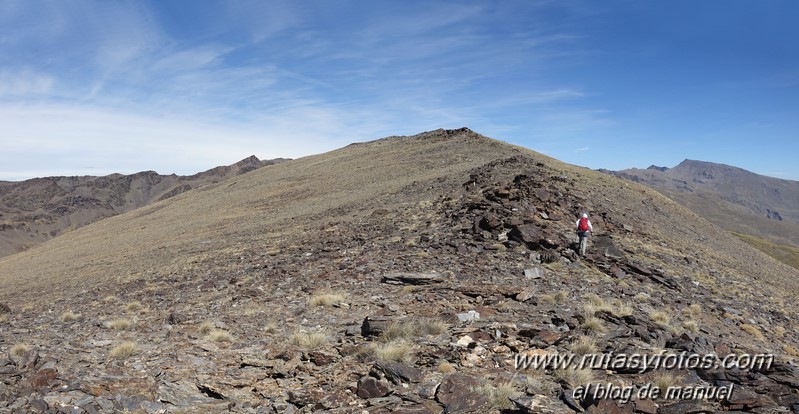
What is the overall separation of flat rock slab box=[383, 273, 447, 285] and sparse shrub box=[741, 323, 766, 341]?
27.2ft

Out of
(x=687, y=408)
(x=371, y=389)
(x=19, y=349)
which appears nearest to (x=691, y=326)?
(x=687, y=408)

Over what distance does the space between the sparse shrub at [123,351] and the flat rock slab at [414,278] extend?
6894 mm

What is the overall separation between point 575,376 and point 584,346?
1049mm

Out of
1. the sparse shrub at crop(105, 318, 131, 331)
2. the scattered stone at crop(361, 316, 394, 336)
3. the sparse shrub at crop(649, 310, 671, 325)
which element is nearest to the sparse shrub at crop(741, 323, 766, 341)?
the sparse shrub at crop(649, 310, 671, 325)

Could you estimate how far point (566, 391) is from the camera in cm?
691

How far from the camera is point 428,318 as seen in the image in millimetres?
10070

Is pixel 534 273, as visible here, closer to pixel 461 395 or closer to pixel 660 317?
pixel 660 317

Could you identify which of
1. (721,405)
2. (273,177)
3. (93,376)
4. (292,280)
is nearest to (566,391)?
(721,405)

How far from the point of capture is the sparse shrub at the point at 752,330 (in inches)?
489

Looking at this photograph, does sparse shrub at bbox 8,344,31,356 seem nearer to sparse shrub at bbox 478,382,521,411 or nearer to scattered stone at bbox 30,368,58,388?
scattered stone at bbox 30,368,58,388

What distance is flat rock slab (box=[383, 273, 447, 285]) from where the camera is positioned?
13.3 meters

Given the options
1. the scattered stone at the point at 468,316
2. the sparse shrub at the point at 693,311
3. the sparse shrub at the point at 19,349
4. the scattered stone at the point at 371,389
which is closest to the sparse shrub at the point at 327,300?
the scattered stone at the point at 468,316

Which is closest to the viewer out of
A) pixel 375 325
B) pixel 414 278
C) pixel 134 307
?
pixel 375 325

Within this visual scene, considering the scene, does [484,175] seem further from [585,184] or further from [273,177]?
[273,177]
